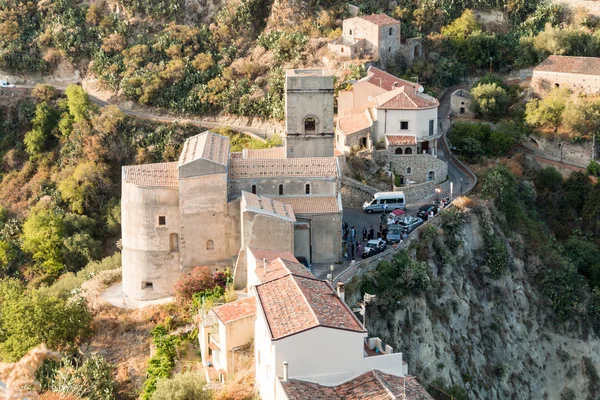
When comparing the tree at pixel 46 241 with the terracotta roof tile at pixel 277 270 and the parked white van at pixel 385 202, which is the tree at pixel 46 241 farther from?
the terracotta roof tile at pixel 277 270

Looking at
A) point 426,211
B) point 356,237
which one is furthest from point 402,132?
point 356,237

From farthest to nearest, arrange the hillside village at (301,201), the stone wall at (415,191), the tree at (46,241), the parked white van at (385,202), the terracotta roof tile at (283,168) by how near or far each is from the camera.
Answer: the tree at (46,241)
the stone wall at (415,191)
the parked white van at (385,202)
the terracotta roof tile at (283,168)
the hillside village at (301,201)

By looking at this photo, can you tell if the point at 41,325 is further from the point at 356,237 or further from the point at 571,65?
the point at 571,65

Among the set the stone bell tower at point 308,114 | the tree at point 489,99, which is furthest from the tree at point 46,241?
the tree at point 489,99

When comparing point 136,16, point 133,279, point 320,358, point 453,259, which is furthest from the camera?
point 136,16

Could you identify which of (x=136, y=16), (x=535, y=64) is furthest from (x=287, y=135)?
(x=136, y=16)

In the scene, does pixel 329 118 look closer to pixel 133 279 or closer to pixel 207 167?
pixel 207 167
